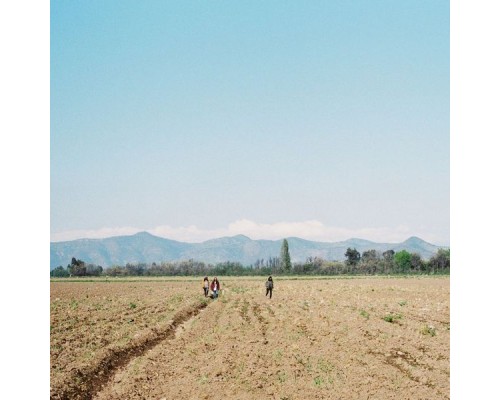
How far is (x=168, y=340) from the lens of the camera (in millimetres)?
17031

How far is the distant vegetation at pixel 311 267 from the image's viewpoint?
19.7 meters

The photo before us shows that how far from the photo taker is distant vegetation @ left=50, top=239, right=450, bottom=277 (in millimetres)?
19719

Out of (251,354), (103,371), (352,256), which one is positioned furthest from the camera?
(352,256)

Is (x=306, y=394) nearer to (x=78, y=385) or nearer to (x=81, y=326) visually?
(x=78, y=385)

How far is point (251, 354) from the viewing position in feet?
46.6

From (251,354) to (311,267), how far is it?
6051 cm

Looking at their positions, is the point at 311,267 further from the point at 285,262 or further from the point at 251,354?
the point at 251,354

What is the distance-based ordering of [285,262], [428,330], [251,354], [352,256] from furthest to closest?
1. [285,262]
2. [352,256]
3. [428,330]
4. [251,354]

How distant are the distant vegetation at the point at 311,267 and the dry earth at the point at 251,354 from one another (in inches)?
69.5

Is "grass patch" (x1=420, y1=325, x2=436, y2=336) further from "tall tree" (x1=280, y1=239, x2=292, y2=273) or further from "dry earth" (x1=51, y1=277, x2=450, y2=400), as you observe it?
"tall tree" (x1=280, y1=239, x2=292, y2=273)

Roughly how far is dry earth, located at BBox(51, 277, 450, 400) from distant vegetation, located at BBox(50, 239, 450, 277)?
1.76 meters

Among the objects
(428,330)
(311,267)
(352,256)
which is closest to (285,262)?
(311,267)
